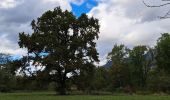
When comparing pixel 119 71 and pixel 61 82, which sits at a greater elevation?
pixel 119 71

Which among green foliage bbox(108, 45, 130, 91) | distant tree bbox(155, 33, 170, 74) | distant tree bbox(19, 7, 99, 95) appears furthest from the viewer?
green foliage bbox(108, 45, 130, 91)

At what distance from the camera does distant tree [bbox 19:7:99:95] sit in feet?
222

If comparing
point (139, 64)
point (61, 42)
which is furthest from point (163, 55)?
point (61, 42)

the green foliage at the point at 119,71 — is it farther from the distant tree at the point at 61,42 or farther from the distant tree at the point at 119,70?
the distant tree at the point at 61,42

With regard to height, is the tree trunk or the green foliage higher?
the green foliage

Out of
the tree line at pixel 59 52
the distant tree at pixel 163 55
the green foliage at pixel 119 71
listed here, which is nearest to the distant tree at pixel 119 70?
the green foliage at pixel 119 71

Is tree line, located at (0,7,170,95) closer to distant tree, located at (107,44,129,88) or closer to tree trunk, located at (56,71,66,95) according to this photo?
tree trunk, located at (56,71,66,95)

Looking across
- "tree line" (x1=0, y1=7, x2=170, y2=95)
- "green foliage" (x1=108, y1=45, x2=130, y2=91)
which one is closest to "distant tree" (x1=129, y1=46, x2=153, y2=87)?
"green foliage" (x1=108, y1=45, x2=130, y2=91)

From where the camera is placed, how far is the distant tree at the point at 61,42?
67.8 meters

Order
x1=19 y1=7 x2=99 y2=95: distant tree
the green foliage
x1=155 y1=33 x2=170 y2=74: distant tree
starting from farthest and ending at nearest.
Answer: the green foliage → x1=155 y1=33 x2=170 y2=74: distant tree → x1=19 y1=7 x2=99 y2=95: distant tree

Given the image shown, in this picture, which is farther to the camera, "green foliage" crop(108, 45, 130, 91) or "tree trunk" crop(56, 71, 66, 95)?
"green foliage" crop(108, 45, 130, 91)

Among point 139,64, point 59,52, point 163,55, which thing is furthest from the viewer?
point 139,64

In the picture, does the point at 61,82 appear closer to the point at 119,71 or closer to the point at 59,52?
the point at 59,52

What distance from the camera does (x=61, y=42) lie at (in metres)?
71.7
